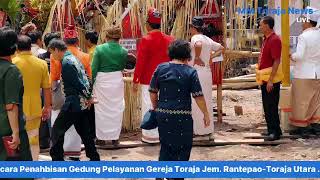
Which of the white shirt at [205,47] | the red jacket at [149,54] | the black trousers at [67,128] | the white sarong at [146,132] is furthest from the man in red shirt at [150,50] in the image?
the black trousers at [67,128]

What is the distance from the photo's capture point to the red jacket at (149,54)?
6902 millimetres

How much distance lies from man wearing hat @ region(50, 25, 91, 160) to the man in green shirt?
6.01ft

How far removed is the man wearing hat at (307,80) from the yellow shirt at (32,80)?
3351mm

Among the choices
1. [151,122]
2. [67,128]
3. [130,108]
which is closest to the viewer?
[151,122]

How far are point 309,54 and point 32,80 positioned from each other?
361 cm

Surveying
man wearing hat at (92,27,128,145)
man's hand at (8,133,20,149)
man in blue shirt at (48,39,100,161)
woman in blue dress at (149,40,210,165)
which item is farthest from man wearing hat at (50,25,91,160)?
man's hand at (8,133,20,149)

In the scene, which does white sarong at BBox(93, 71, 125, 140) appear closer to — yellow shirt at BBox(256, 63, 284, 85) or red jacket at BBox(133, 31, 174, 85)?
red jacket at BBox(133, 31, 174, 85)

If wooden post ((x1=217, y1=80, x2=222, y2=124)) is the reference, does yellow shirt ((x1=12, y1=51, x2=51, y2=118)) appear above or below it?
above

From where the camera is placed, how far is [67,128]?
19.8 ft

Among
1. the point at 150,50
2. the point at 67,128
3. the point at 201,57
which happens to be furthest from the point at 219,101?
the point at 67,128

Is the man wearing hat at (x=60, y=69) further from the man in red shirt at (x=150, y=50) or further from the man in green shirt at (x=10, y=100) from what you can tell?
the man in green shirt at (x=10, y=100)

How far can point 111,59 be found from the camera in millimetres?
6816

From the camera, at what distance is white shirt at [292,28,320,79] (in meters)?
7.31

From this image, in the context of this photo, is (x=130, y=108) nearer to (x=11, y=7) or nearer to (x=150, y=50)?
(x=150, y=50)
